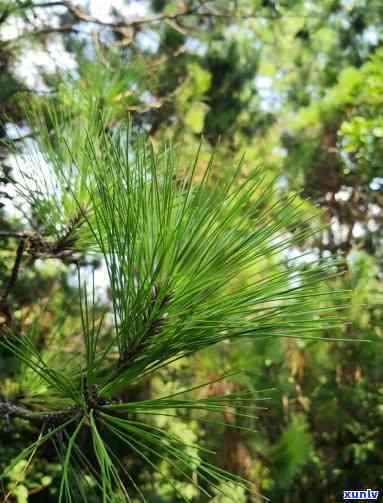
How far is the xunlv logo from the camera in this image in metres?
2.24

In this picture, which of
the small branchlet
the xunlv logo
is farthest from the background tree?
the small branchlet

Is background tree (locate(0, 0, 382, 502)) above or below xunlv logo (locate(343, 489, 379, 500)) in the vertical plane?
above

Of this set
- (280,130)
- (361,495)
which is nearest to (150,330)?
(361,495)

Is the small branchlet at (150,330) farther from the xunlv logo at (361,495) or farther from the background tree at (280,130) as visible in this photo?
the xunlv logo at (361,495)

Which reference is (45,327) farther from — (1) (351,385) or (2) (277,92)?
(2) (277,92)

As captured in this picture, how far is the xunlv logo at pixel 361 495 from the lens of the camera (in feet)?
7.34

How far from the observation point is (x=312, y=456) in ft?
9.08

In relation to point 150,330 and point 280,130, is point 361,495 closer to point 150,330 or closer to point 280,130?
point 150,330

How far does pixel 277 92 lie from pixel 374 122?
268cm

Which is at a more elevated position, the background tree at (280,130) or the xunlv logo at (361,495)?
the background tree at (280,130)

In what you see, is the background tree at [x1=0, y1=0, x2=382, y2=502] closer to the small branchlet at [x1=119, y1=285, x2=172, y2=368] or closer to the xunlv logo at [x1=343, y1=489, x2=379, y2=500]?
the xunlv logo at [x1=343, y1=489, x2=379, y2=500]

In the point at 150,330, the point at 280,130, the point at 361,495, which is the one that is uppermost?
the point at 280,130

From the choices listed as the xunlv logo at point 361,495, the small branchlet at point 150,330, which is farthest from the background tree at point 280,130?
the small branchlet at point 150,330

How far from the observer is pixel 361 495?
7.58 feet
